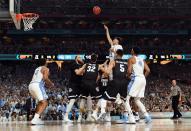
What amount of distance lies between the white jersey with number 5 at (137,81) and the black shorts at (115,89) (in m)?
0.18

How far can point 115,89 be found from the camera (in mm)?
11484

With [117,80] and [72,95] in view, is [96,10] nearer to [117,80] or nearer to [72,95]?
[72,95]

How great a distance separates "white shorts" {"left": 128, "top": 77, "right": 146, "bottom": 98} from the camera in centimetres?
1124

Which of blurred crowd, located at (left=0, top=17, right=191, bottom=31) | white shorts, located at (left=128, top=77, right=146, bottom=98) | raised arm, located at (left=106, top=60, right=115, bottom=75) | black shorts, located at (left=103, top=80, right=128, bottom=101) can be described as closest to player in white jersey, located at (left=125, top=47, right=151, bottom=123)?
white shorts, located at (left=128, top=77, right=146, bottom=98)

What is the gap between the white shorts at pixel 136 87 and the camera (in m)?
11.2

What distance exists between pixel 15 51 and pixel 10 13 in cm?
2303

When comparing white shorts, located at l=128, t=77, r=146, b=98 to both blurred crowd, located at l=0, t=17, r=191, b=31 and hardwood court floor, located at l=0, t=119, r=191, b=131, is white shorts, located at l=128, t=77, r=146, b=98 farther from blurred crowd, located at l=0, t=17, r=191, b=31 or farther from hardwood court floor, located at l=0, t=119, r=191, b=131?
blurred crowd, located at l=0, t=17, r=191, b=31

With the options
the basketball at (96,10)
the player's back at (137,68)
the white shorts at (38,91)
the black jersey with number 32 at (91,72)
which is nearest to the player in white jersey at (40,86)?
the white shorts at (38,91)

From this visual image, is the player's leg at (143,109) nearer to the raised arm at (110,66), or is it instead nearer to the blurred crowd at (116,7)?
the raised arm at (110,66)

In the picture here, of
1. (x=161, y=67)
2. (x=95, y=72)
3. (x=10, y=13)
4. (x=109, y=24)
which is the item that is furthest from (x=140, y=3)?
(x=95, y=72)

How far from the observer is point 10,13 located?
15.5 m

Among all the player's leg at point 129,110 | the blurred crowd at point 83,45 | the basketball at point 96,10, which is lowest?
the player's leg at point 129,110

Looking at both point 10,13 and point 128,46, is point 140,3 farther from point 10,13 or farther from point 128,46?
point 10,13

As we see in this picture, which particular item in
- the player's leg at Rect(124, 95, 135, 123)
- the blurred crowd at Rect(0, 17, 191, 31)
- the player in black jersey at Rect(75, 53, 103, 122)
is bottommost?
the player's leg at Rect(124, 95, 135, 123)
